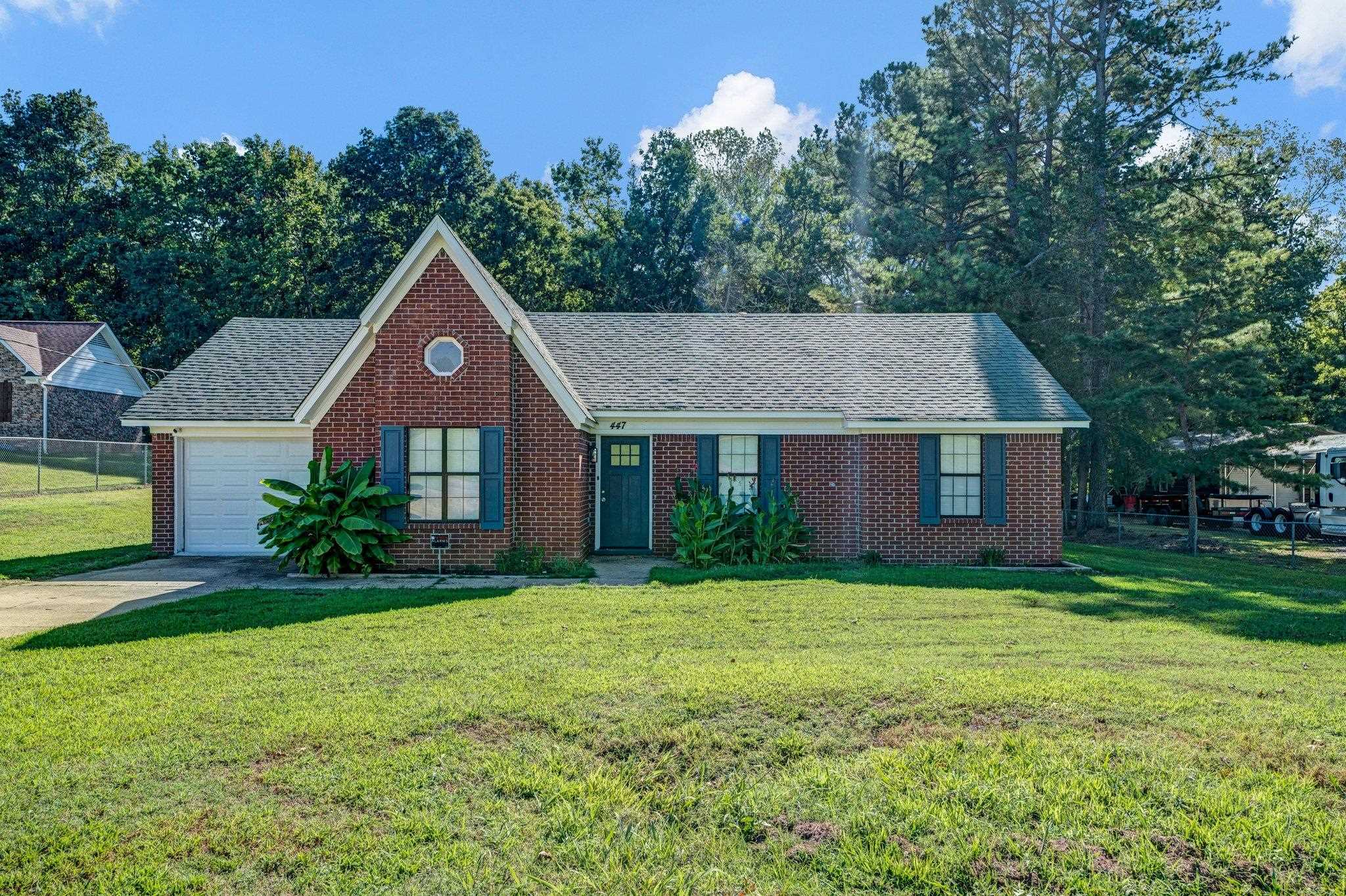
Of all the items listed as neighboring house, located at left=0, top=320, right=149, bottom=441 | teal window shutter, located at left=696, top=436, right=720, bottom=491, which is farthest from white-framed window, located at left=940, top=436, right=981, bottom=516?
neighboring house, located at left=0, top=320, right=149, bottom=441

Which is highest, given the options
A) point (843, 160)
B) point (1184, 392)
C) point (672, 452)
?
point (843, 160)

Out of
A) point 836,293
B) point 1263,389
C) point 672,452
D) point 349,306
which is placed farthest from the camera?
point 349,306

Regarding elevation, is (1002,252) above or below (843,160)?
below

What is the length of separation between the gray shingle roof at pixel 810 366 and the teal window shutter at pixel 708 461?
2.24 ft

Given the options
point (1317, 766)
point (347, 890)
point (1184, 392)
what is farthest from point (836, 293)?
point (347, 890)

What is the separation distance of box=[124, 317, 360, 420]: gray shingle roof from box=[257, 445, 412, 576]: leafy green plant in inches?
77.1

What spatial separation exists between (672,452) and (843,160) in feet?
84.1

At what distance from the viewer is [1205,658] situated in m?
7.75

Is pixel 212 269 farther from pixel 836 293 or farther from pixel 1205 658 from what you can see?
pixel 1205 658

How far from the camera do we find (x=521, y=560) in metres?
13.8

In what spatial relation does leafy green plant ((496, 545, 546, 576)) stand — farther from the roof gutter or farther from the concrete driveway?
the roof gutter

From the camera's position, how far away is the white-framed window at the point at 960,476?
15.5 metres

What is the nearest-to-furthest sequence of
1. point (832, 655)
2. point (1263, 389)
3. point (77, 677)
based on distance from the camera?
point (77, 677)
point (832, 655)
point (1263, 389)

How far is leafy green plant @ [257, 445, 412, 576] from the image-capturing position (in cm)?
1310
